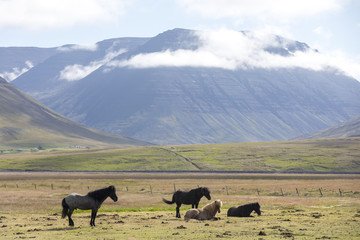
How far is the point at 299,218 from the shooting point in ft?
134

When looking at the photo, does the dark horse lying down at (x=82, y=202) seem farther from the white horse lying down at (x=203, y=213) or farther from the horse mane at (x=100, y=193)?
the white horse lying down at (x=203, y=213)

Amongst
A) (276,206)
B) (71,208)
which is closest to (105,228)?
(71,208)

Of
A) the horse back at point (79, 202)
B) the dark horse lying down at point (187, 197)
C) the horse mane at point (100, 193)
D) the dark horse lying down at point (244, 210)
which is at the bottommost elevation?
the dark horse lying down at point (244, 210)

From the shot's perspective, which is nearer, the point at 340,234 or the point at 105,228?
the point at 340,234

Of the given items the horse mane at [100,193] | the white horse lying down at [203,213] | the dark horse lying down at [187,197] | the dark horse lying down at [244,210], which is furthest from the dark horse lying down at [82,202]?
the dark horse lying down at [244,210]

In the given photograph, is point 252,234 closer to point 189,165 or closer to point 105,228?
point 105,228

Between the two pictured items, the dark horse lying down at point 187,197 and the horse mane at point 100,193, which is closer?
the horse mane at point 100,193

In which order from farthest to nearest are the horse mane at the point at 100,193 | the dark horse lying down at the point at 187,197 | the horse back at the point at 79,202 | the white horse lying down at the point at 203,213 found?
the dark horse lying down at the point at 187,197, the white horse lying down at the point at 203,213, the horse mane at the point at 100,193, the horse back at the point at 79,202

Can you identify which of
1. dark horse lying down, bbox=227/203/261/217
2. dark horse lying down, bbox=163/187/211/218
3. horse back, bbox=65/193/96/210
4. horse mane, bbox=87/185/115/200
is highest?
horse mane, bbox=87/185/115/200

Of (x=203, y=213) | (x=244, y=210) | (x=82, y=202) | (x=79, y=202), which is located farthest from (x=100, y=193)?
(x=244, y=210)

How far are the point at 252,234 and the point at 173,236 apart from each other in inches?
198

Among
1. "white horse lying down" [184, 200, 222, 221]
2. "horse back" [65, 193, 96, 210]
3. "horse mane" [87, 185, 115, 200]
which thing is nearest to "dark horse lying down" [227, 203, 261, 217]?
"white horse lying down" [184, 200, 222, 221]

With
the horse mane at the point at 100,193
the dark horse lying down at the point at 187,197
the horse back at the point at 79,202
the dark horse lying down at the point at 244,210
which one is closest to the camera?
the horse back at the point at 79,202

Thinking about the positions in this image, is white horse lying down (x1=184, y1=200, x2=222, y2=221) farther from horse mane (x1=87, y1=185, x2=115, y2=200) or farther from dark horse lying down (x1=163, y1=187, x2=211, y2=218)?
horse mane (x1=87, y1=185, x2=115, y2=200)
